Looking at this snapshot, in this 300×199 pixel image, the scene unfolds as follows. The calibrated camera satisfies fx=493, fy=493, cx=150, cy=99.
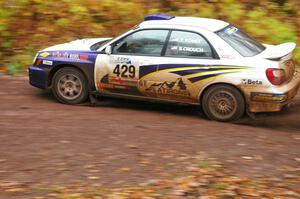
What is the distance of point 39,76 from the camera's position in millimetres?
8828

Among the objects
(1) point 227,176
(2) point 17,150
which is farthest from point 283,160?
(2) point 17,150

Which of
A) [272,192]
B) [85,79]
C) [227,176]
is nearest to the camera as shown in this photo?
[272,192]

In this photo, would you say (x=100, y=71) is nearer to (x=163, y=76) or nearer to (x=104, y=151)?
(x=163, y=76)

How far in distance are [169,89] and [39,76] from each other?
2.44 m

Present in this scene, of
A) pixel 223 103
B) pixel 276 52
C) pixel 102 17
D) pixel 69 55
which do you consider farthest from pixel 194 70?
pixel 102 17

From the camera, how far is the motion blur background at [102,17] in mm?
11969

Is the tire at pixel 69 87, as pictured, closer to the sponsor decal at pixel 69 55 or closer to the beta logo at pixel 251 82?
the sponsor decal at pixel 69 55

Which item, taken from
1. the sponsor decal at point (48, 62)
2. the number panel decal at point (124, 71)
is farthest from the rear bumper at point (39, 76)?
the number panel decal at point (124, 71)

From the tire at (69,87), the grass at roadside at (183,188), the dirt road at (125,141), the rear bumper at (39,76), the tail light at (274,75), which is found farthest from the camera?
the rear bumper at (39,76)

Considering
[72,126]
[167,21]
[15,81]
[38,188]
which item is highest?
[167,21]

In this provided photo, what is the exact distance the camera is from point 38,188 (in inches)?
214

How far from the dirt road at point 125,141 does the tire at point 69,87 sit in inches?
7.4

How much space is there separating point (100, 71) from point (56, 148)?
87.1 inches

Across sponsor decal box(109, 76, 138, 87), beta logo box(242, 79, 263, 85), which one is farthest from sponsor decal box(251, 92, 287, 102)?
sponsor decal box(109, 76, 138, 87)
